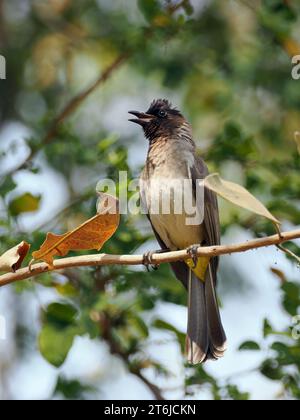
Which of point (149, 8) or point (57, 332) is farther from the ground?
point (149, 8)

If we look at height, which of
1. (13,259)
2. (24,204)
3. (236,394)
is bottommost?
(236,394)

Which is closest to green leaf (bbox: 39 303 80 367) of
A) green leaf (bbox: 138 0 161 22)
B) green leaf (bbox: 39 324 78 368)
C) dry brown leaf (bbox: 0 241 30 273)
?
green leaf (bbox: 39 324 78 368)

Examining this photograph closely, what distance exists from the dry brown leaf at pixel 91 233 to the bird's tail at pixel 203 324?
1186mm

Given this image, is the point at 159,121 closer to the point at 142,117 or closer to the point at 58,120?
the point at 142,117

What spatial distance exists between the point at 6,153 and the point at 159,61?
1.76 meters

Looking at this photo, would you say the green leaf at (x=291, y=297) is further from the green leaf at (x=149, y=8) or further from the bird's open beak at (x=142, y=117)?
the green leaf at (x=149, y=8)

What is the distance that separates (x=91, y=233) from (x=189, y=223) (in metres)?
1.57

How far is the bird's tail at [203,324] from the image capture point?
3.74 meters

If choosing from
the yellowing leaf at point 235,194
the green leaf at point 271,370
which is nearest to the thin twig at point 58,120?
the green leaf at point 271,370

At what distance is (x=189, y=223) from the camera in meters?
4.20

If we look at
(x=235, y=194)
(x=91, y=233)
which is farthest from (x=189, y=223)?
(x=235, y=194)

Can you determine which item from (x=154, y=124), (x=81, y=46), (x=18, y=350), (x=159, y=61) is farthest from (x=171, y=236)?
(x=81, y=46)

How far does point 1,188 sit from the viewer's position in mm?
3738

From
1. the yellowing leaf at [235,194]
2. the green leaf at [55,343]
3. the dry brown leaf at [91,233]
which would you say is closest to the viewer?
the yellowing leaf at [235,194]
